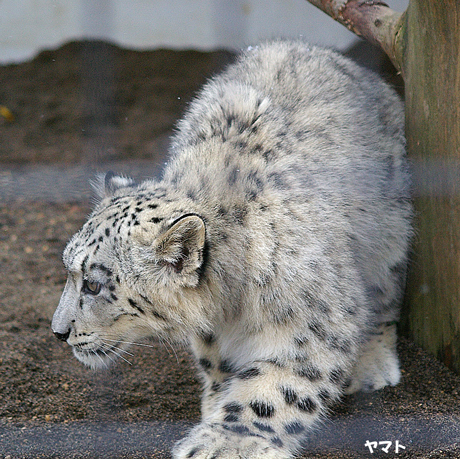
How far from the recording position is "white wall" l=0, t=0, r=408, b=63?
5.46 metres

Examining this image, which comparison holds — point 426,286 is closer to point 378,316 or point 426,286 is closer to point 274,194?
point 378,316

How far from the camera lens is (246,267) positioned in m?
2.40

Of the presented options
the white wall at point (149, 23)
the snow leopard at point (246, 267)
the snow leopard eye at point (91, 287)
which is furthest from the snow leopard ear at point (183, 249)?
the white wall at point (149, 23)

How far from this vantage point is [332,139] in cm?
271

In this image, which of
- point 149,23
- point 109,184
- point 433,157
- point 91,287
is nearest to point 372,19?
point 433,157

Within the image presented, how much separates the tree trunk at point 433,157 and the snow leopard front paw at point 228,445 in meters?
0.99

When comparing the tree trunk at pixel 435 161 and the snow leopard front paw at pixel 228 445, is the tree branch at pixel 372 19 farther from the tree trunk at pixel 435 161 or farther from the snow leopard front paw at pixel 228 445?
the snow leopard front paw at pixel 228 445

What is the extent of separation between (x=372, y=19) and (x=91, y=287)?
1963mm

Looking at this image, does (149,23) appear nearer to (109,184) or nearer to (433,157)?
(109,184)

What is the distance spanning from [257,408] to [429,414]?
0.68 metres

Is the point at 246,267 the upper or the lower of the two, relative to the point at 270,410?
upper

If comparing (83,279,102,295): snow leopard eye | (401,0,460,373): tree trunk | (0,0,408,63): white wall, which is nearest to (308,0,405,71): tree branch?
(401,0,460,373): tree trunk

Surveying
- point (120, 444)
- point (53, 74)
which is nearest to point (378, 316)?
point (120, 444)

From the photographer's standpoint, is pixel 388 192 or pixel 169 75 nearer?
pixel 388 192
